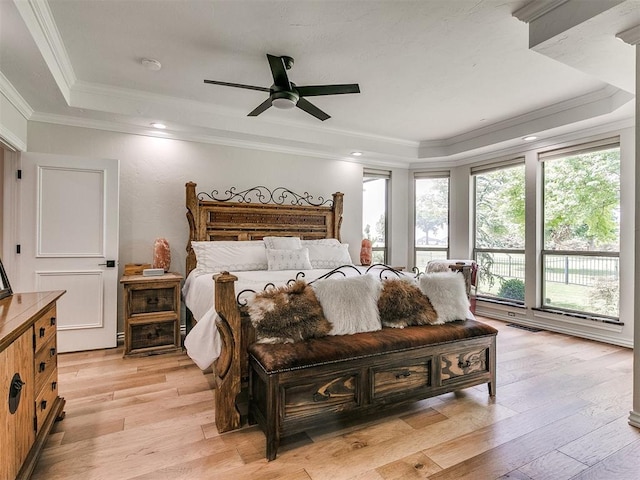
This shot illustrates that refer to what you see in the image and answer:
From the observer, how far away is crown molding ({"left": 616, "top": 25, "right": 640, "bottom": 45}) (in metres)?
2.14

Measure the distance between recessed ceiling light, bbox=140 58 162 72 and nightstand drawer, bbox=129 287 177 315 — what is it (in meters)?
2.17

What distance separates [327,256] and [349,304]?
215 cm

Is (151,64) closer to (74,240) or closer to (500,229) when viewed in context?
(74,240)

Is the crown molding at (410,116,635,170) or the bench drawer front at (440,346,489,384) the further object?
the crown molding at (410,116,635,170)

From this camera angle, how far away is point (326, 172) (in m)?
5.32

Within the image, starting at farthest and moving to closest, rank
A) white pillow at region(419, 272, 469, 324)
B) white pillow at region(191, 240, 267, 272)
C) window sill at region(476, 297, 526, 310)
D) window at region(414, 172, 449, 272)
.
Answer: window at region(414, 172, 449, 272)
window sill at region(476, 297, 526, 310)
white pillow at region(191, 240, 267, 272)
white pillow at region(419, 272, 469, 324)

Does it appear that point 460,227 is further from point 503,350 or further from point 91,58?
point 91,58

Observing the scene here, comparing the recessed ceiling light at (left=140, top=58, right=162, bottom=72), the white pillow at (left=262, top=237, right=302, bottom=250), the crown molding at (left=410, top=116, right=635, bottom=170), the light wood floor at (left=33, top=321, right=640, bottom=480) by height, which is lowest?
the light wood floor at (left=33, top=321, right=640, bottom=480)

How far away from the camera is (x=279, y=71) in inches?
101

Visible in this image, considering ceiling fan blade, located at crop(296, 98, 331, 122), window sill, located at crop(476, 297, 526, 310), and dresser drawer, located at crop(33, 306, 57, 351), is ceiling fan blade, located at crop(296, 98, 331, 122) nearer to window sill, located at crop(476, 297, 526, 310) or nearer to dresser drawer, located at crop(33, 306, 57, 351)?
dresser drawer, located at crop(33, 306, 57, 351)

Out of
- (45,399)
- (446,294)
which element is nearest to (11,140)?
(45,399)

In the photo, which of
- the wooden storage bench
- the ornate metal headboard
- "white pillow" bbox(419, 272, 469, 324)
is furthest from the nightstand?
"white pillow" bbox(419, 272, 469, 324)

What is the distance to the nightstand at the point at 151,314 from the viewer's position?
138 inches

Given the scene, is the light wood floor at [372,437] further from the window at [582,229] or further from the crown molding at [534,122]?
the crown molding at [534,122]
